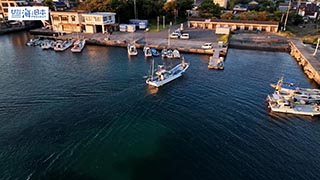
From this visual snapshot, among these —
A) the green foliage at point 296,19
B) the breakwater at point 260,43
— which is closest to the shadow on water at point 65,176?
the breakwater at point 260,43

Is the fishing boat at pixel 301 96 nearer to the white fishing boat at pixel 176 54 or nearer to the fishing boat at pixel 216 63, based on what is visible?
the fishing boat at pixel 216 63

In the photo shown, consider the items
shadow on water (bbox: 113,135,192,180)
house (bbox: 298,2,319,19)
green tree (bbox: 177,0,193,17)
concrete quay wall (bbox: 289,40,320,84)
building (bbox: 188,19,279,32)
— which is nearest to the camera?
shadow on water (bbox: 113,135,192,180)

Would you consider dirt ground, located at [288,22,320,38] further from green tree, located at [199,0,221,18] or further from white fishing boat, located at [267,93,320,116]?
white fishing boat, located at [267,93,320,116]

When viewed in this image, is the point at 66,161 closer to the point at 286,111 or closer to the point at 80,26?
the point at 286,111

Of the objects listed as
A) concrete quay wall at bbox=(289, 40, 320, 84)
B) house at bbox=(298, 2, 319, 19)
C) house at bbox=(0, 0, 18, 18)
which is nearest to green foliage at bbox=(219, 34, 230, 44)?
concrete quay wall at bbox=(289, 40, 320, 84)

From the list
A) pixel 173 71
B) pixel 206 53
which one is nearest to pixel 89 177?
pixel 173 71

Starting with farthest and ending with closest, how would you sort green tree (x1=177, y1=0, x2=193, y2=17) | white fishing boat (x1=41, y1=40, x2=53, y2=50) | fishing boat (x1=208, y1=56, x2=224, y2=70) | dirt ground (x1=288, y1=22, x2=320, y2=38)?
green tree (x1=177, y1=0, x2=193, y2=17)
dirt ground (x1=288, y1=22, x2=320, y2=38)
white fishing boat (x1=41, y1=40, x2=53, y2=50)
fishing boat (x1=208, y1=56, x2=224, y2=70)
